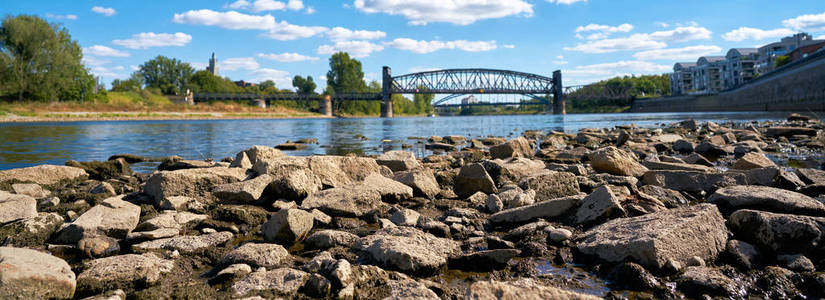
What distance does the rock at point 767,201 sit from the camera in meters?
4.30

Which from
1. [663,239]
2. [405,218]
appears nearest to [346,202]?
[405,218]

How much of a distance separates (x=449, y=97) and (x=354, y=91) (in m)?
29.7

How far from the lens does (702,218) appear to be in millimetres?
3670

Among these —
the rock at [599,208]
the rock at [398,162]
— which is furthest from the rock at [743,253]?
the rock at [398,162]

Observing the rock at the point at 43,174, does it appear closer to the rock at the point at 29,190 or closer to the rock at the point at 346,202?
the rock at the point at 29,190

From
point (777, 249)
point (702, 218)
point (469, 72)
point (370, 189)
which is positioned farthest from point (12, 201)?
point (469, 72)

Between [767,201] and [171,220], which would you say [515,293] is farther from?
[171,220]

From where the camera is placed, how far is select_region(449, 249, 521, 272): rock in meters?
3.64

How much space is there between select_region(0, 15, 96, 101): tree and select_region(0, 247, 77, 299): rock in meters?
73.8

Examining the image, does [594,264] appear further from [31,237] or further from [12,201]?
[12,201]

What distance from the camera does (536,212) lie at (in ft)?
16.2

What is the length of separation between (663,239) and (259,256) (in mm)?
3141

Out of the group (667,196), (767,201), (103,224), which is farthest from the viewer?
(667,196)

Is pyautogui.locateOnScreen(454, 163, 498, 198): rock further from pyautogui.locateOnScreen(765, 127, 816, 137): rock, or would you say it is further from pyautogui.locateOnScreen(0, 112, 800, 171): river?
pyautogui.locateOnScreen(765, 127, 816, 137): rock
